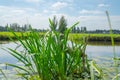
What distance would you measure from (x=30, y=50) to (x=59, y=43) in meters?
0.38

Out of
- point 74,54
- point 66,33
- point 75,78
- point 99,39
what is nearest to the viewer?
point 66,33

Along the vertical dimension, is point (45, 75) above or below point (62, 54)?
below

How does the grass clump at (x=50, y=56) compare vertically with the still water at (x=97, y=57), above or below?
above

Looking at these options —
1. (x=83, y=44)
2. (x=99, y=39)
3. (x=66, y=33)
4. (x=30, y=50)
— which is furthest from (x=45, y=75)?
(x=99, y=39)

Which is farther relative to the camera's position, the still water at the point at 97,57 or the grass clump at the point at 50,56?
the still water at the point at 97,57

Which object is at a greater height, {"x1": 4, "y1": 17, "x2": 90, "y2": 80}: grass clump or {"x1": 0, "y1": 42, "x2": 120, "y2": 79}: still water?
{"x1": 4, "y1": 17, "x2": 90, "y2": 80}: grass clump

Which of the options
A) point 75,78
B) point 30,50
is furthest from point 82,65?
point 30,50

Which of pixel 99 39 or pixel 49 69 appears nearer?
pixel 49 69

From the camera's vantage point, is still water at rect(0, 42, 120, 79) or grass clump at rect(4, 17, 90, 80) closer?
grass clump at rect(4, 17, 90, 80)

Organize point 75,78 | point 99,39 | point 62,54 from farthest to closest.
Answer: point 99,39 → point 75,78 → point 62,54

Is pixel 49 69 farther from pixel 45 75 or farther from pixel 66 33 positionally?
pixel 66 33

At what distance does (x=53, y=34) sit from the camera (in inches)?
146

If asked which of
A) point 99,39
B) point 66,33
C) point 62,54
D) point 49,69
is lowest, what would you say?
point 99,39

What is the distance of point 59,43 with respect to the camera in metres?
3.42
